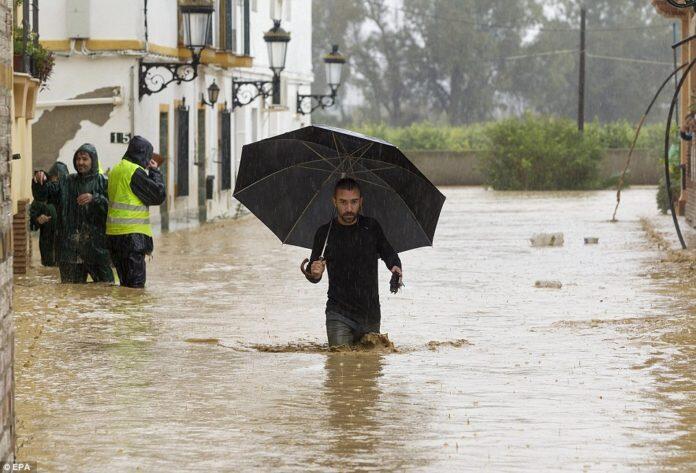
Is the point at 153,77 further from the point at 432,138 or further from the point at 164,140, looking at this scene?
the point at 432,138

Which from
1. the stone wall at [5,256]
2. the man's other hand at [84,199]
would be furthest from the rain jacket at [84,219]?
the stone wall at [5,256]

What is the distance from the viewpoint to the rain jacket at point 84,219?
16719 millimetres

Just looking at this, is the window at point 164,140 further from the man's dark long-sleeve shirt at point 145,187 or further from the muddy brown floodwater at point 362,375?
the man's dark long-sleeve shirt at point 145,187

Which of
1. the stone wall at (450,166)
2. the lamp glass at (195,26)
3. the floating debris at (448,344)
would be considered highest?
the lamp glass at (195,26)

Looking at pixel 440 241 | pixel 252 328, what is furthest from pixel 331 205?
pixel 440 241

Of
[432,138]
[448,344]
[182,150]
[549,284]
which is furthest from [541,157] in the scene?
Answer: [448,344]

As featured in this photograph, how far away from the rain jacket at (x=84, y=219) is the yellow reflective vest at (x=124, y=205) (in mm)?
532

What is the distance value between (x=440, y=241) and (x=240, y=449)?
58.2 ft

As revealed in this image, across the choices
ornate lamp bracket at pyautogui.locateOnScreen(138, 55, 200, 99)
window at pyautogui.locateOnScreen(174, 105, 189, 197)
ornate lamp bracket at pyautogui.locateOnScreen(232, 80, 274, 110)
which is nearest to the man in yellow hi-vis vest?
ornate lamp bracket at pyautogui.locateOnScreen(138, 55, 200, 99)

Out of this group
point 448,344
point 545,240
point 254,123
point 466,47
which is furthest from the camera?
point 466,47

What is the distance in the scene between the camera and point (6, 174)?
7023 mm

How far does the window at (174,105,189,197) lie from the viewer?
31.3m

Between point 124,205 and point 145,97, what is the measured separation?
12177 mm

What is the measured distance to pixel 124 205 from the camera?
52.9ft
